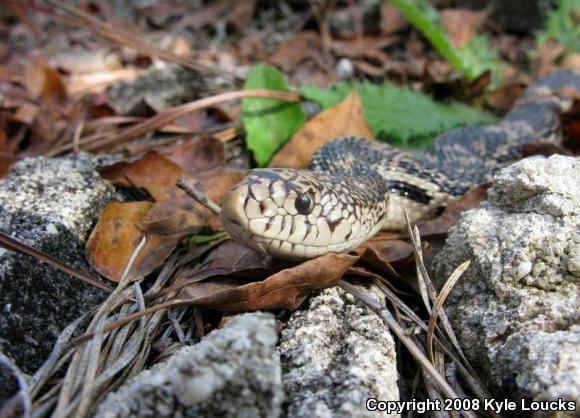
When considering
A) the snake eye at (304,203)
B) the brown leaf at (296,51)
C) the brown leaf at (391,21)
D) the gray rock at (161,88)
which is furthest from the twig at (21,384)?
the brown leaf at (391,21)

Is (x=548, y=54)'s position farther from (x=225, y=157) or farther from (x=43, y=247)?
(x=43, y=247)

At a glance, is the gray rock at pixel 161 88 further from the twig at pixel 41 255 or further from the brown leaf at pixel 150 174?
the twig at pixel 41 255

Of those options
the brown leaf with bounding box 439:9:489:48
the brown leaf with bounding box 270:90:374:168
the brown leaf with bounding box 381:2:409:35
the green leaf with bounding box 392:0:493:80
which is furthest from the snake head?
the brown leaf with bounding box 381:2:409:35

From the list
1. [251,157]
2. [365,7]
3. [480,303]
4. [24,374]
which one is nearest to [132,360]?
[24,374]

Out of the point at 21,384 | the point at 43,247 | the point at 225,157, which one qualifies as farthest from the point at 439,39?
the point at 21,384

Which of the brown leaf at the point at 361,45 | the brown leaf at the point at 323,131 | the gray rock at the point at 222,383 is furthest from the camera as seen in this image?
the brown leaf at the point at 361,45

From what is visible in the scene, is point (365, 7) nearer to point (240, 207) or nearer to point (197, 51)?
point (197, 51)
